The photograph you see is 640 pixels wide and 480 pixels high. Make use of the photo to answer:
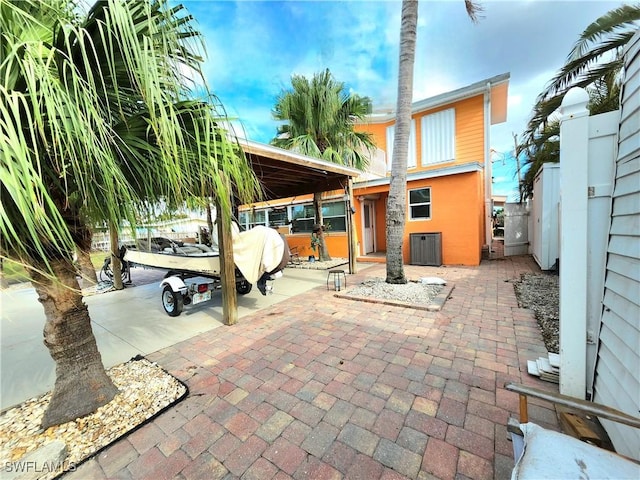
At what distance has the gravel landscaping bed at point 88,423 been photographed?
176cm

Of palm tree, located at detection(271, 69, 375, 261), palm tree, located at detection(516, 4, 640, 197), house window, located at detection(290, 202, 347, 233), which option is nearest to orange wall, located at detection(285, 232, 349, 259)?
house window, located at detection(290, 202, 347, 233)

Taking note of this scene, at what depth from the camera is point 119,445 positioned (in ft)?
5.98

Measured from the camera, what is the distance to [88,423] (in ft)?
6.66

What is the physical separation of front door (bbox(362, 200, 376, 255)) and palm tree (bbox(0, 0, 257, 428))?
8709mm

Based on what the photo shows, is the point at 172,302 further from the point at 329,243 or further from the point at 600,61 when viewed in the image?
the point at 600,61

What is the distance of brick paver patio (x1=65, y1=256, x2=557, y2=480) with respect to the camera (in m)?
1.61

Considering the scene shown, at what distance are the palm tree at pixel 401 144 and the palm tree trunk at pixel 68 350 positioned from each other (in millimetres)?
4806

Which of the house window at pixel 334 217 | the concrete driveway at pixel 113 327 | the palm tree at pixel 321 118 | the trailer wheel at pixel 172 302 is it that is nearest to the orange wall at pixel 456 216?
the palm tree at pixel 321 118

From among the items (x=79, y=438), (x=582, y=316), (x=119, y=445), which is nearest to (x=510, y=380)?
(x=582, y=316)

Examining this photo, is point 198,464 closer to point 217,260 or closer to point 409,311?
point 217,260

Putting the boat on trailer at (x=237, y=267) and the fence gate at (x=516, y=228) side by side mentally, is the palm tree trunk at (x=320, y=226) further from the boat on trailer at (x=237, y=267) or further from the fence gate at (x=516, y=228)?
the fence gate at (x=516, y=228)

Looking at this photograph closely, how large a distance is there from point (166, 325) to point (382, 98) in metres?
10.9

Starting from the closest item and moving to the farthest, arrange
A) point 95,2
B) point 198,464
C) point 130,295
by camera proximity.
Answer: point 95,2 < point 198,464 < point 130,295

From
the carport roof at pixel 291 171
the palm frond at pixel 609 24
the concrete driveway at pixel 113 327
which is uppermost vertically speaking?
the palm frond at pixel 609 24
